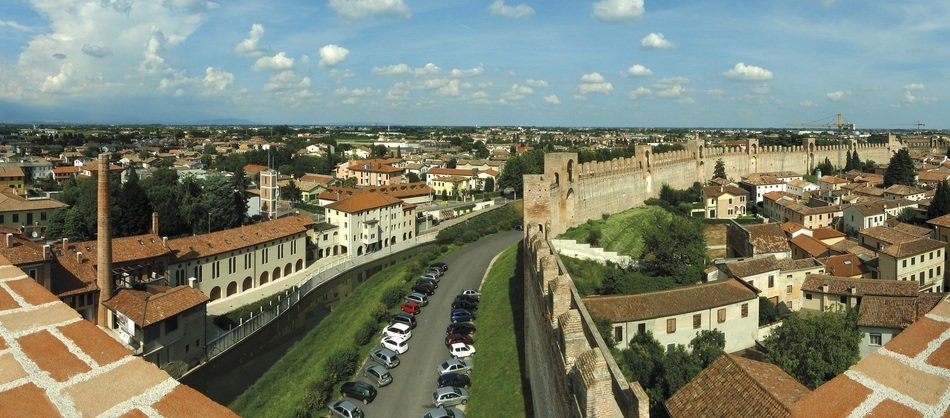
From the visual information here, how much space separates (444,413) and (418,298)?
10894 millimetres

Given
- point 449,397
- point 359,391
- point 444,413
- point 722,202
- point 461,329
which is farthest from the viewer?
point 722,202

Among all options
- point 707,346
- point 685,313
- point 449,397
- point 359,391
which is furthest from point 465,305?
point 707,346

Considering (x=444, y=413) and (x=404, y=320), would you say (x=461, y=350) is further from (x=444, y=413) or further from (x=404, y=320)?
(x=444, y=413)

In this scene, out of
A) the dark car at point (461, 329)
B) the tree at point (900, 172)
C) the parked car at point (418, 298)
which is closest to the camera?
the dark car at point (461, 329)

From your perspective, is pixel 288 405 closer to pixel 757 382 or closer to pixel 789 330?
pixel 757 382

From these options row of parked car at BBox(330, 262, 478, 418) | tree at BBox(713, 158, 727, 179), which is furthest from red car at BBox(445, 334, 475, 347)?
tree at BBox(713, 158, 727, 179)

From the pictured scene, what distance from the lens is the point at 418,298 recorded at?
25.6 meters

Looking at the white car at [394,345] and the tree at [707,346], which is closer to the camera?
the tree at [707,346]

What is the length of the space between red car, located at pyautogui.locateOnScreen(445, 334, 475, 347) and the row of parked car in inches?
6.1

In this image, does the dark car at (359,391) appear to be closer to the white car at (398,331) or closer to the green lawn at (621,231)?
the white car at (398,331)

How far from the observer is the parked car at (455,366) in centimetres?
1775

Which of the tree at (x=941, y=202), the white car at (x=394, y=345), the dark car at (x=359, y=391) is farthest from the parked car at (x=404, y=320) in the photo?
the tree at (x=941, y=202)

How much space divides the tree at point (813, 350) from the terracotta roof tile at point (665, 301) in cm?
313

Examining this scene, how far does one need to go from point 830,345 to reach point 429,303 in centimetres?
1507
